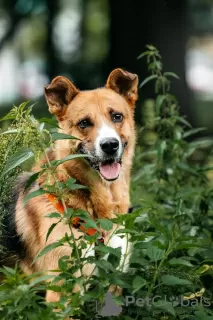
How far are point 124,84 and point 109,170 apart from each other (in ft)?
2.20

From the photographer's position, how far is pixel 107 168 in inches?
201

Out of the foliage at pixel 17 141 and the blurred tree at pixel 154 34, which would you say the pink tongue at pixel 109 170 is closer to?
the foliage at pixel 17 141

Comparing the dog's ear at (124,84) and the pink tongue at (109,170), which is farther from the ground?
the dog's ear at (124,84)

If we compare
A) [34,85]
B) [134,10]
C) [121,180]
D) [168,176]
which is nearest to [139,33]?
[134,10]

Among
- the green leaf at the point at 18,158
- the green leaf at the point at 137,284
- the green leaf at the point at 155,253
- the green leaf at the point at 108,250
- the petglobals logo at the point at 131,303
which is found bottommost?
the petglobals logo at the point at 131,303

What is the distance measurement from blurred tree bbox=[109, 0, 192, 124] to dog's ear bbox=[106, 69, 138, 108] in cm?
730

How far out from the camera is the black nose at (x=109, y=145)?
16.1ft

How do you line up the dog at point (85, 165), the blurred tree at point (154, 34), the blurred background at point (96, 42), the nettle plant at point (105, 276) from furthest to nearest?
the blurred background at point (96, 42), the blurred tree at point (154, 34), the dog at point (85, 165), the nettle plant at point (105, 276)

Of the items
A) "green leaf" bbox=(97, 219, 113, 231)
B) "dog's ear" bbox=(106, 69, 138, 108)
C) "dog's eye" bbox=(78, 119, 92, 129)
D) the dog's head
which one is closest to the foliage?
"green leaf" bbox=(97, 219, 113, 231)

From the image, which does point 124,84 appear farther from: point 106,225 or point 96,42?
point 96,42

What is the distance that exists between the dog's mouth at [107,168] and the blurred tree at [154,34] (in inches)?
305

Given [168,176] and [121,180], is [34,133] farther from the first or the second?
[168,176]

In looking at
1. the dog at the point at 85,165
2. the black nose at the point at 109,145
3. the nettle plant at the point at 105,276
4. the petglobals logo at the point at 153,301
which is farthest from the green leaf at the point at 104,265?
the black nose at the point at 109,145

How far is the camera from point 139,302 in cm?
402
